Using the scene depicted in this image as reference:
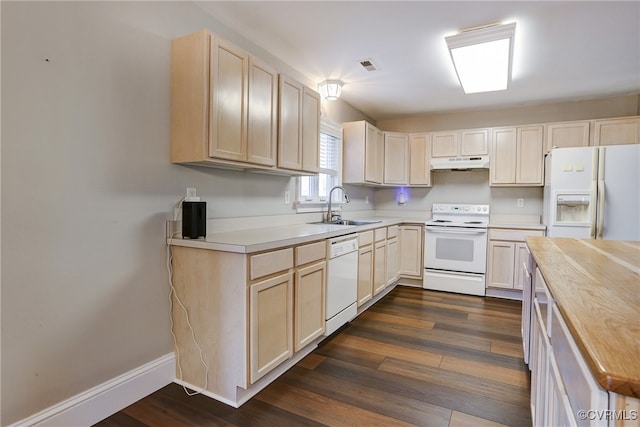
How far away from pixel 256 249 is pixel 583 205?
11.3ft

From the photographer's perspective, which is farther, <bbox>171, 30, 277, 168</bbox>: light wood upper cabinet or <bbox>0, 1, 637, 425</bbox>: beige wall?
<bbox>171, 30, 277, 168</bbox>: light wood upper cabinet

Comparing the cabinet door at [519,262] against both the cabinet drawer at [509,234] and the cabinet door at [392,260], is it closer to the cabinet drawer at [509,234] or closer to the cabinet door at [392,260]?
the cabinet drawer at [509,234]

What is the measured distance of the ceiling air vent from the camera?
3.14 m

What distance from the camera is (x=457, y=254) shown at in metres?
4.27

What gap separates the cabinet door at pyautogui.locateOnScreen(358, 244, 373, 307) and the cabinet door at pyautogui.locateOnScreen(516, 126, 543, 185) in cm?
230

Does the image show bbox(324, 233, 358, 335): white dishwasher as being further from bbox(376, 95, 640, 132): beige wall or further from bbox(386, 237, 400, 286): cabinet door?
bbox(376, 95, 640, 132): beige wall

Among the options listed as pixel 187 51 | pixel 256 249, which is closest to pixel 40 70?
pixel 187 51

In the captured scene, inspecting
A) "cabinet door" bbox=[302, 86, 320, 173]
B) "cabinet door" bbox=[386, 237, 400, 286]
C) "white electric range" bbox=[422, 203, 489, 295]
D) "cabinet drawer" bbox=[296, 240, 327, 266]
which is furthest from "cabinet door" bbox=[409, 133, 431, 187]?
"cabinet drawer" bbox=[296, 240, 327, 266]

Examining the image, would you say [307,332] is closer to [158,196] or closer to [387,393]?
[387,393]

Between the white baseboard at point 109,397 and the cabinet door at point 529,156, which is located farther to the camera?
the cabinet door at point 529,156

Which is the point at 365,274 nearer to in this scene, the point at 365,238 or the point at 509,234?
the point at 365,238

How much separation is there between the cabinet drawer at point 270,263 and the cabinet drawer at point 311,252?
0.09 metres

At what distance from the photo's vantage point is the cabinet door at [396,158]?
4773 mm

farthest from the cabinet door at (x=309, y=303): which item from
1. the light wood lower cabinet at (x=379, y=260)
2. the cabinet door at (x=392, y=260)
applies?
the cabinet door at (x=392, y=260)
